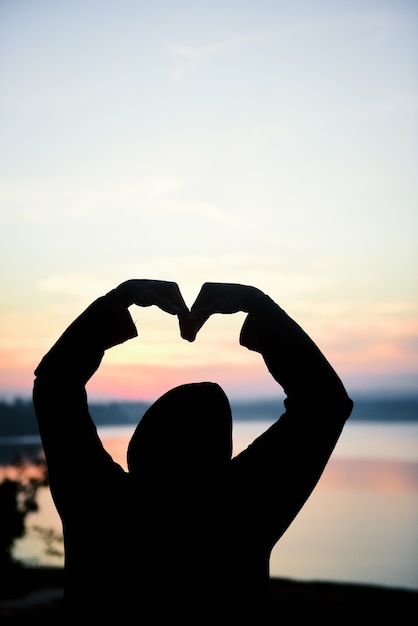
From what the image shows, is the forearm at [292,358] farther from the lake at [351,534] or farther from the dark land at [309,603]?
the lake at [351,534]

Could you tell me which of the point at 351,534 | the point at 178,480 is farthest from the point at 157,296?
the point at 351,534

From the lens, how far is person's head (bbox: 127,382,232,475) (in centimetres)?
193

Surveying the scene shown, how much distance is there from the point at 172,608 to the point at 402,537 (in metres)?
21.1

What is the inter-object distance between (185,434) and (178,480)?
0.13m

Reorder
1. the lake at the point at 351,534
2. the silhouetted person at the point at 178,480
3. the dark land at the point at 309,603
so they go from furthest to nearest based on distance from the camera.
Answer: the lake at the point at 351,534
the dark land at the point at 309,603
the silhouetted person at the point at 178,480

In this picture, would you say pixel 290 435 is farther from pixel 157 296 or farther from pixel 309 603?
pixel 309 603

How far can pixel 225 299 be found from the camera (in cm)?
195

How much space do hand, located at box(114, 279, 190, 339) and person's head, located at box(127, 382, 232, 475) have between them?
195 millimetres

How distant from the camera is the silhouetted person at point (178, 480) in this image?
6.14 ft

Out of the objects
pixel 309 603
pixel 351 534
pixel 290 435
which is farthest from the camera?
pixel 351 534

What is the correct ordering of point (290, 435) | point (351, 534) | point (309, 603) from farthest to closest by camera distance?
point (351, 534) → point (309, 603) → point (290, 435)

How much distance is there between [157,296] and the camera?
1896 millimetres

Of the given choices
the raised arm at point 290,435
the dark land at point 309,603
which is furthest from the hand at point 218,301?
the dark land at point 309,603

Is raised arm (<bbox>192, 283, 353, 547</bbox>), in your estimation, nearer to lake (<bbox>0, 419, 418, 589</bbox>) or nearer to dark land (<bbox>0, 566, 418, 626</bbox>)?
dark land (<bbox>0, 566, 418, 626</bbox>)
